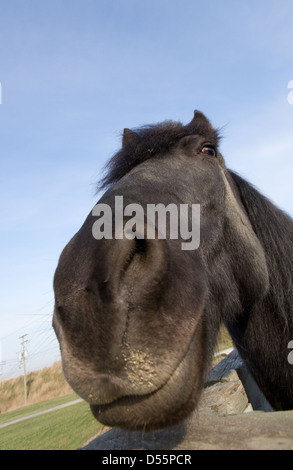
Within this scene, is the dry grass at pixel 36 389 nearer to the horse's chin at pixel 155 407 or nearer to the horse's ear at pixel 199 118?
the horse's ear at pixel 199 118

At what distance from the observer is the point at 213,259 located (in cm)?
258

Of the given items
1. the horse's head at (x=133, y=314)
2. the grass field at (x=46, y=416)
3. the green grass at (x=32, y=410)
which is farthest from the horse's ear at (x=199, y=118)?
the green grass at (x=32, y=410)

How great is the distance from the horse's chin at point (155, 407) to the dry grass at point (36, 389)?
2859 centimetres

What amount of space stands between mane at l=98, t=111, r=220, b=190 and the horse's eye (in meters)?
0.07

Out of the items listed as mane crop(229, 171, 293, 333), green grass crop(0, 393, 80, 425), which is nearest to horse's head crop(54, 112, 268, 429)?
mane crop(229, 171, 293, 333)

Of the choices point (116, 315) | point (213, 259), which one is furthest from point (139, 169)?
point (116, 315)

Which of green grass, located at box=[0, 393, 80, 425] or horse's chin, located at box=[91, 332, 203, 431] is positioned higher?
horse's chin, located at box=[91, 332, 203, 431]

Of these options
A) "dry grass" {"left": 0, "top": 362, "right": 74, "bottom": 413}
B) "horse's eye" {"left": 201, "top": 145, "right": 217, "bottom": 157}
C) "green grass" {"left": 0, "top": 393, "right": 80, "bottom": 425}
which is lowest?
"dry grass" {"left": 0, "top": 362, "right": 74, "bottom": 413}

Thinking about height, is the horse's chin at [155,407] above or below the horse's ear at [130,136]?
below

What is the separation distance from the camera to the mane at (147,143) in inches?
115

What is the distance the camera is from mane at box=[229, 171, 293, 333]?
3228 mm

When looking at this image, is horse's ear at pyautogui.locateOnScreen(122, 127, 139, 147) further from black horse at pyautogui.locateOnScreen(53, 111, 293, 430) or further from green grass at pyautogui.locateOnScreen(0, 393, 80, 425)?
green grass at pyautogui.locateOnScreen(0, 393, 80, 425)

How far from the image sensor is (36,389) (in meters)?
33.9
